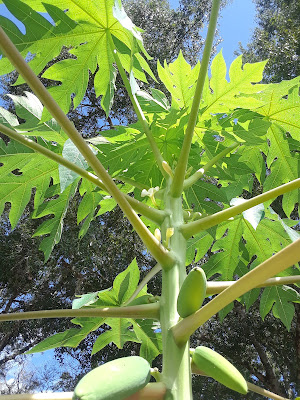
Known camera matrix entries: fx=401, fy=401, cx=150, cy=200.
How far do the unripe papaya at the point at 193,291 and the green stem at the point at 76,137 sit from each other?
0.56 feet

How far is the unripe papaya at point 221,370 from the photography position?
52 centimetres

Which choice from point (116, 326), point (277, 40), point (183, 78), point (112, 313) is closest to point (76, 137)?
point (112, 313)

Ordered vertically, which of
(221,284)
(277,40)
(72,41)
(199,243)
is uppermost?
(277,40)

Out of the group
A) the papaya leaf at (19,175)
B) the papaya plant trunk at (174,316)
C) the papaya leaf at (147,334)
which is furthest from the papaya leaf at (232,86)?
the papaya leaf at (147,334)

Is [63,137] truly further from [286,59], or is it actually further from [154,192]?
[286,59]

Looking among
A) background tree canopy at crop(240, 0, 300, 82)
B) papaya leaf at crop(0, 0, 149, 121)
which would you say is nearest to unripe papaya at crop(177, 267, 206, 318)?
papaya leaf at crop(0, 0, 149, 121)

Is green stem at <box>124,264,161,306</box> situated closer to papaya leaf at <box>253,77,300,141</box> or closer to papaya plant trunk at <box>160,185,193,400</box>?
papaya plant trunk at <box>160,185,193,400</box>

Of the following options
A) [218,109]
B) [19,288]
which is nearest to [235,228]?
[218,109]

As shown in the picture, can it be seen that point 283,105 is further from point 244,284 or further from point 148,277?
point 244,284

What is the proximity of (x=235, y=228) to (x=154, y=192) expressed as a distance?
1.78 feet

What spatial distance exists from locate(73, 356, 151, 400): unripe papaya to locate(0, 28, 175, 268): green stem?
27cm

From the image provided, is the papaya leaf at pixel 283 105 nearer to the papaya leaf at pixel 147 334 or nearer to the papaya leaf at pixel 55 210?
the papaya leaf at pixel 55 210

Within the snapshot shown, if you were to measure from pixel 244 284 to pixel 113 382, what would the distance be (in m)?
0.18

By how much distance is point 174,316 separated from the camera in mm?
643
